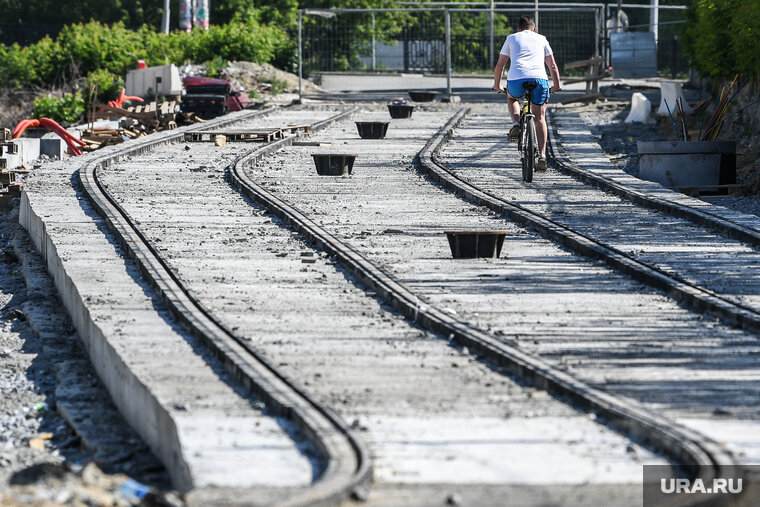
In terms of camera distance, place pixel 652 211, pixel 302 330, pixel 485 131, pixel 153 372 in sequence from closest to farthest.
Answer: pixel 153 372, pixel 302 330, pixel 652 211, pixel 485 131

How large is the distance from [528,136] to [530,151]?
172 mm

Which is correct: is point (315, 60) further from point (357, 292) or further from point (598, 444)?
point (598, 444)

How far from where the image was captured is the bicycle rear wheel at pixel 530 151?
14.9m

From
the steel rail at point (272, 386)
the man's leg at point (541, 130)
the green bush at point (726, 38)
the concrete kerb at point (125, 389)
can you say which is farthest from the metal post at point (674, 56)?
the concrete kerb at point (125, 389)

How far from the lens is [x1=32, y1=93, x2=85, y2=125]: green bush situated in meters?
33.5

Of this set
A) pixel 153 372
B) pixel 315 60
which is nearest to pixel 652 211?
pixel 153 372

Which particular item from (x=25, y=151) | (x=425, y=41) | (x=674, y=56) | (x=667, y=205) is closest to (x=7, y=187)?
(x=25, y=151)

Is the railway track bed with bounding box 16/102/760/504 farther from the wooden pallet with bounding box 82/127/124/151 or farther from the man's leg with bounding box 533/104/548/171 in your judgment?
the wooden pallet with bounding box 82/127/124/151

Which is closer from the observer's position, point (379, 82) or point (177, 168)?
point (177, 168)

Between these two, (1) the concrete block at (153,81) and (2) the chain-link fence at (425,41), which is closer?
(1) the concrete block at (153,81)

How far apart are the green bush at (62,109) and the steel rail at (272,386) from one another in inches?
886

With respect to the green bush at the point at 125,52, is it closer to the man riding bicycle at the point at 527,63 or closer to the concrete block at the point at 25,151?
the concrete block at the point at 25,151

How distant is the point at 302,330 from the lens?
8.00 meters

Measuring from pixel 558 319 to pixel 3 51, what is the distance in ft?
124
